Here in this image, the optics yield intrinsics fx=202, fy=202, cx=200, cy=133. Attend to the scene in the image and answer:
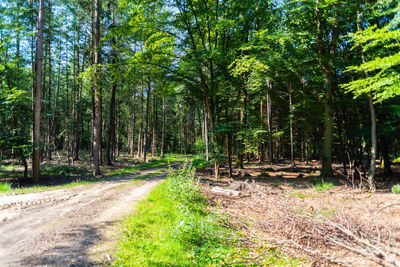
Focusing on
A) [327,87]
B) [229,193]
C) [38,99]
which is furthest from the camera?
[327,87]

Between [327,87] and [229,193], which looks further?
[327,87]

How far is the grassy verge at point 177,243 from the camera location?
11.9 feet

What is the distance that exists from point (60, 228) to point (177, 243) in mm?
2594

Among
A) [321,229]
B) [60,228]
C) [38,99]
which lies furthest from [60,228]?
[38,99]

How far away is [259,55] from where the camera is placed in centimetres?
970

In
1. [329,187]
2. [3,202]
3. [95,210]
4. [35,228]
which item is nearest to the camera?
[35,228]

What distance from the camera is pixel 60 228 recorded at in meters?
4.41

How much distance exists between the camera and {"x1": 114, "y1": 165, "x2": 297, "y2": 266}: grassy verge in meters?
3.63

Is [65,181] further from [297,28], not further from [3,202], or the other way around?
[297,28]

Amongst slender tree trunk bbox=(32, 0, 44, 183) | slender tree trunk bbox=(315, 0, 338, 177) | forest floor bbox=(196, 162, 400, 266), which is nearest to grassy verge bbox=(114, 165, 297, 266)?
forest floor bbox=(196, 162, 400, 266)

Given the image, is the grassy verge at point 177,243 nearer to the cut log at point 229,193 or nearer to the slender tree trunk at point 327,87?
the cut log at point 229,193

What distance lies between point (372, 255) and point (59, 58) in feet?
87.4

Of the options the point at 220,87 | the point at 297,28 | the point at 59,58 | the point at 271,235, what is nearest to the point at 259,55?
the point at 220,87

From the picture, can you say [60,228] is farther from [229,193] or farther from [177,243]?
[229,193]
